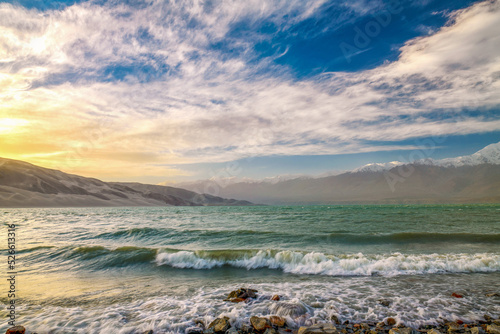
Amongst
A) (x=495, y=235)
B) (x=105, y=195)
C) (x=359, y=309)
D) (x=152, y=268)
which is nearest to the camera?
(x=359, y=309)

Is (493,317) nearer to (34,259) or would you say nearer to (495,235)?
(495,235)

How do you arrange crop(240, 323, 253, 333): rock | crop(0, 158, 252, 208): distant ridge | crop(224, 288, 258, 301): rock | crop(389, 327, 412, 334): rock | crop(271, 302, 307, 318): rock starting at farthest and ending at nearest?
crop(0, 158, 252, 208): distant ridge < crop(224, 288, 258, 301): rock < crop(271, 302, 307, 318): rock < crop(240, 323, 253, 333): rock < crop(389, 327, 412, 334): rock

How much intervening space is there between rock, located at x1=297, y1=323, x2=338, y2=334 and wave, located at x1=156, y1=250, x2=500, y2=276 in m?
4.92

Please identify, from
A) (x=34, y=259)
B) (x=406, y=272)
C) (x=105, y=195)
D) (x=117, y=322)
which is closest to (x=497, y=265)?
(x=406, y=272)

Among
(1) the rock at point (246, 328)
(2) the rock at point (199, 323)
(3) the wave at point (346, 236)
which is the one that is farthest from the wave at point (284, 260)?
(2) the rock at point (199, 323)

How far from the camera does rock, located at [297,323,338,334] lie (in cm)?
504

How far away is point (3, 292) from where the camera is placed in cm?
805

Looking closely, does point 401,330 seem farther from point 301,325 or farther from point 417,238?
point 417,238

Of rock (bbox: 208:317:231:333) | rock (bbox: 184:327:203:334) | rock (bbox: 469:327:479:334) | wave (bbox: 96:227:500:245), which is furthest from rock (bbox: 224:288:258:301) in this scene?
wave (bbox: 96:227:500:245)

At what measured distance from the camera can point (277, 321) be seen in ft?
18.7

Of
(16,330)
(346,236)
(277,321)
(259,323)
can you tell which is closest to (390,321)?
(277,321)

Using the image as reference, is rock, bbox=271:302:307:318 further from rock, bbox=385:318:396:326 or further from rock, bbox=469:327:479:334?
rock, bbox=469:327:479:334

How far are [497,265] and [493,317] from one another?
20.9ft

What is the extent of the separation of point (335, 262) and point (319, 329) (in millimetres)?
6135
